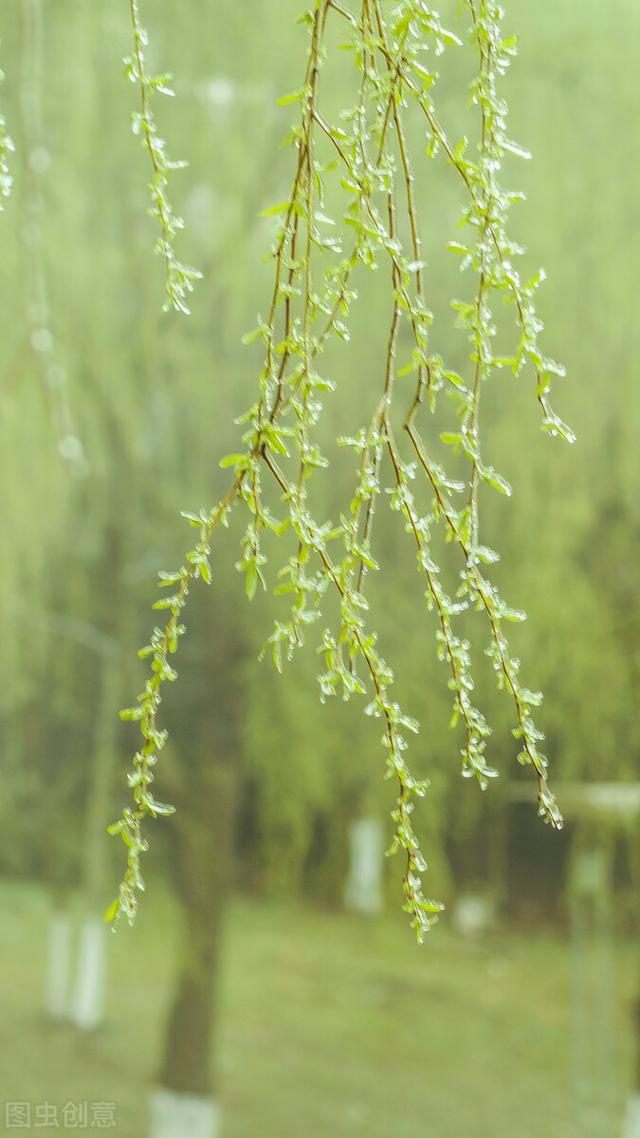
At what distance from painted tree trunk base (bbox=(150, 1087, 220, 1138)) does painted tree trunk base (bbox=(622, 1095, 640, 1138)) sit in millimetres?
856

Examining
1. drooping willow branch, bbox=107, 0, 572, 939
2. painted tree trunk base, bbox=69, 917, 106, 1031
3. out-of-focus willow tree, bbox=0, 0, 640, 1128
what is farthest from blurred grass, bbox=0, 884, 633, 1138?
drooping willow branch, bbox=107, 0, 572, 939

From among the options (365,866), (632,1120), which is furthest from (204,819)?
(632,1120)

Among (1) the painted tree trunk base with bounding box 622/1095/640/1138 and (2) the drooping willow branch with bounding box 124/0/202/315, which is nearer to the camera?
(2) the drooping willow branch with bounding box 124/0/202/315

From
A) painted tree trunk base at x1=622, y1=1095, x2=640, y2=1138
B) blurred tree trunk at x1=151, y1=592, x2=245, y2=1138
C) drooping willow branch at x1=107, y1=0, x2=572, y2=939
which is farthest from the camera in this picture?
blurred tree trunk at x1=151, y1=592, x2=245, y2=1138

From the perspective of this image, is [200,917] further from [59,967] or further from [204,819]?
[59,967]

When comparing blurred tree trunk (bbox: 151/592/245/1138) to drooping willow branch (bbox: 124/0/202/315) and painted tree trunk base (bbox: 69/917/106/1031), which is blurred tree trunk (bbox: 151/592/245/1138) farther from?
drooping willow branch (bbox: 124/0/202/315)

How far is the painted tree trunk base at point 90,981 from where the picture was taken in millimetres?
2820

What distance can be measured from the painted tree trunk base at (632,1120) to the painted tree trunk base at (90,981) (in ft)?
3.73

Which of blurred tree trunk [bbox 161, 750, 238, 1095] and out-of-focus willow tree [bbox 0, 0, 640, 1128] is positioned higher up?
out-of-focus willow tree [bbox 0, 0, 640, 1128]

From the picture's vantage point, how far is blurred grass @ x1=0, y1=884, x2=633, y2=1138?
2734 millimetres

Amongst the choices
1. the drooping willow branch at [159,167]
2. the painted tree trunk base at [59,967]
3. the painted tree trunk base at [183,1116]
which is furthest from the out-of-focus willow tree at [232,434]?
the drooping willow branch at [159,167]

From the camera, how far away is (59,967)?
2.85 metres

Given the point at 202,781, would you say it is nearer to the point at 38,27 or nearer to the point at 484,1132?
the point at 484,1132

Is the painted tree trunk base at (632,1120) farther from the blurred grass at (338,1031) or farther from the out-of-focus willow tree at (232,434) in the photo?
the out-of-focus willow tree at (232,434)
